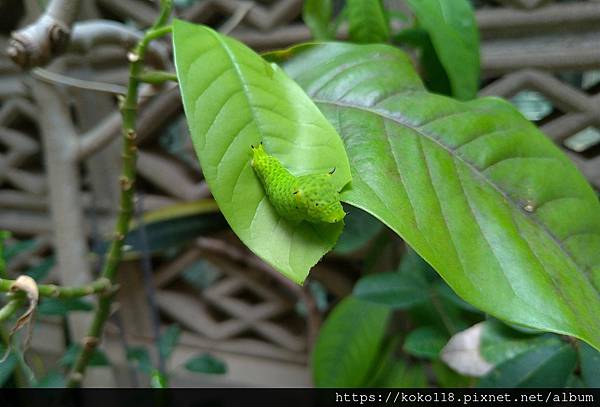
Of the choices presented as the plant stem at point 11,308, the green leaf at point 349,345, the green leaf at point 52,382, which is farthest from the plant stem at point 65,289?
the green leaf at point 349,345

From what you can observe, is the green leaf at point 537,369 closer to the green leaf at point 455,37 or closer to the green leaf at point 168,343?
the green leaf at point 455,37

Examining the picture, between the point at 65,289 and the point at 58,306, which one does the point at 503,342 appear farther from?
the point at 58,306

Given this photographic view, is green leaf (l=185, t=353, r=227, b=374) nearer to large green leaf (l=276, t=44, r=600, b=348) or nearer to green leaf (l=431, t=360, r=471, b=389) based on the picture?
green leaf (l=431, t=360, r=471, b=389)

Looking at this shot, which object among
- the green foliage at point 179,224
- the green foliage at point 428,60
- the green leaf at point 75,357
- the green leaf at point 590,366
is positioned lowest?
the green leaf at point 75,357

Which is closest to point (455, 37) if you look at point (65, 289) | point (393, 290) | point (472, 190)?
point (472, 190)

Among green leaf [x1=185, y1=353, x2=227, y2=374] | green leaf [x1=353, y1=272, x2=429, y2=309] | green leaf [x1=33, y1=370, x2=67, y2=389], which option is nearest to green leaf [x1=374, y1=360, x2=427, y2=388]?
green leaf [x1=353, y1=272, x2=429, y2=309]

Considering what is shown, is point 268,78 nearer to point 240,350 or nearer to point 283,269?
point 283,269
